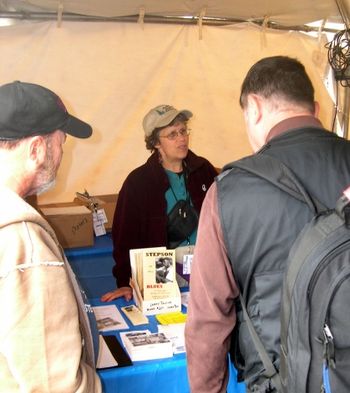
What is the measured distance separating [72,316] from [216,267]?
1.05ft

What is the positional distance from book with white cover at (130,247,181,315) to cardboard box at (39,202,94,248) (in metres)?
1.07

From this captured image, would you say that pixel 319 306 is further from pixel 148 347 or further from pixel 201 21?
pixel 201 21

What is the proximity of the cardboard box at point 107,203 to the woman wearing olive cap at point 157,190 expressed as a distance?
2.06ft

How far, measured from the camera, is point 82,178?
2.81 m

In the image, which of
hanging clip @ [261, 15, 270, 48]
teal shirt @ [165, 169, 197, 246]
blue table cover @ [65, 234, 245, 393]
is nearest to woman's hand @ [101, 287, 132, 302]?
blue table cover @ [65, 234, 245, 393]

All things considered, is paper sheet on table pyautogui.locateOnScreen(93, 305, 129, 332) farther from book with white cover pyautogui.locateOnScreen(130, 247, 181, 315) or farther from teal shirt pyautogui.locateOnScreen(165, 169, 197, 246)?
teal shirt pyautogui.locateOnScreen(165, 169, 197, 246)

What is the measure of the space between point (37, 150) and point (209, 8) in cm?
196

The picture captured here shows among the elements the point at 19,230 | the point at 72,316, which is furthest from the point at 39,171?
the point at 72,316

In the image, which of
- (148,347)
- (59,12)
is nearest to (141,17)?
(59,12)

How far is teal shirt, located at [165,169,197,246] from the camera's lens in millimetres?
2109

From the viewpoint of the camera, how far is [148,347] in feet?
4.22

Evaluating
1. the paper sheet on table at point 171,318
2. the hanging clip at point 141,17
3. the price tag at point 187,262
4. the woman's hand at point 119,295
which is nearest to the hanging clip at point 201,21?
the hanging clip at point 141,17

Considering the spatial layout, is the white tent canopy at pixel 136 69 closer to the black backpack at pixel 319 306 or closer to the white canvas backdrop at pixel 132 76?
the white canvas backdrop at pixel 132 76

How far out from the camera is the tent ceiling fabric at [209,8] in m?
2.36
